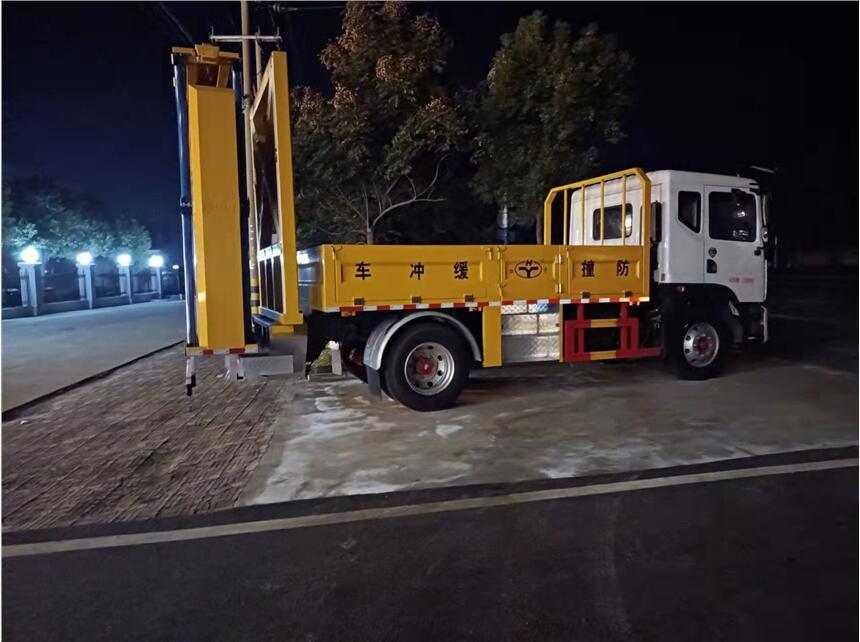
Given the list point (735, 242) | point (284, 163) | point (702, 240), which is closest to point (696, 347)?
point (702, 240)

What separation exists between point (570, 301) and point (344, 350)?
108 inches

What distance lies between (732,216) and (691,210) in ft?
2.33

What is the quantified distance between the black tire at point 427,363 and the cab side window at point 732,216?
3.93 m

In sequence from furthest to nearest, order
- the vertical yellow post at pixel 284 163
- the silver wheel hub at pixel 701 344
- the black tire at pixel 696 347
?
the silver wheel hub at pixel 701 344 → the black tire at pixel 696 347 → the vertical yellow post at pixel 284 163

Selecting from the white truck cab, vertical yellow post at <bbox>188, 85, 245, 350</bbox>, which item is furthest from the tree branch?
vertical yellow post at <bbox>188, 85, 245, 350</bbox>

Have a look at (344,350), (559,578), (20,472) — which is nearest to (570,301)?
(344,350)

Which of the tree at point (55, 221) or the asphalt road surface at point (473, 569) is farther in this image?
the tree at point (55, 221)

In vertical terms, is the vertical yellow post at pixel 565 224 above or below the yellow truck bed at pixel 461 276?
above

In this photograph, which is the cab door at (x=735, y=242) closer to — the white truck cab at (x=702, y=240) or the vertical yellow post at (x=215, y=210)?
the white truck cab at (x=702, y=240)

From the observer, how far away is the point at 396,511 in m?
4.63

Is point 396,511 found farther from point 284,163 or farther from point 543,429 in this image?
point 284,163

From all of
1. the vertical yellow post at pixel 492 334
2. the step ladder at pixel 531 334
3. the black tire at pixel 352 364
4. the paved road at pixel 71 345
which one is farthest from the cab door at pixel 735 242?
the paved road at pixel 71 345

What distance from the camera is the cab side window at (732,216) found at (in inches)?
354

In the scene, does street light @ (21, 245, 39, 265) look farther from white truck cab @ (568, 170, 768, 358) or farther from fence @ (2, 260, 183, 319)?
white truck cab @ (568, 170, 768, 358)
